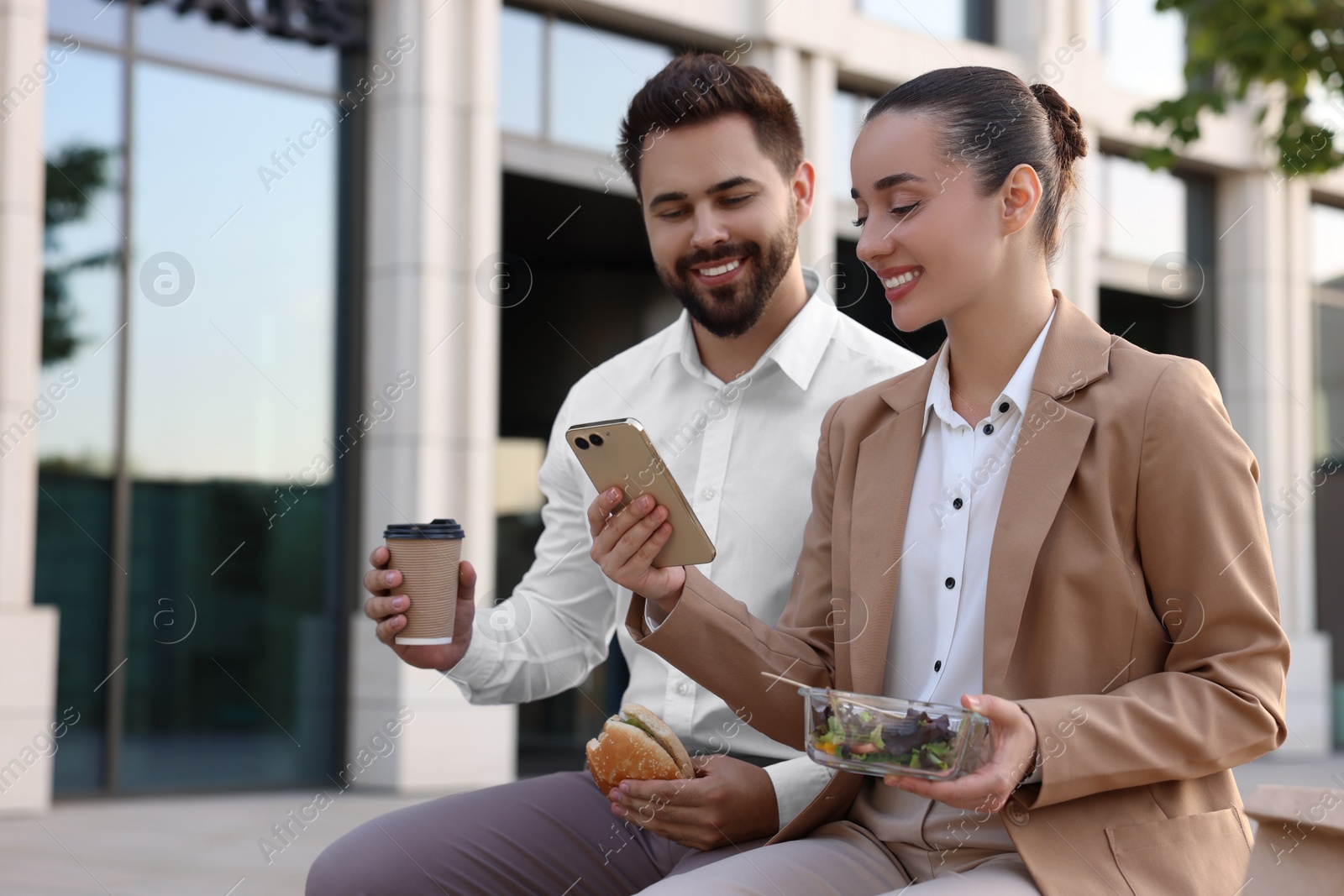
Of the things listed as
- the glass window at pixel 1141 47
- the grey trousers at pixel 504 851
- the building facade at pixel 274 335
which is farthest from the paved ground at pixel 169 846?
the glass window at pixel 1141 47

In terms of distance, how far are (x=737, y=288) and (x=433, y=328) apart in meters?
6.15

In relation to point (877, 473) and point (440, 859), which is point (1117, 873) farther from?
point (440, 859)

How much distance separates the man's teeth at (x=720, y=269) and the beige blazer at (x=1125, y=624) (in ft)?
2.97

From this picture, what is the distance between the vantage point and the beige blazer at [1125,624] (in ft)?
6.25

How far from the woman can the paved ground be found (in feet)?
12.3

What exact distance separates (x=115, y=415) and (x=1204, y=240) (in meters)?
10.5

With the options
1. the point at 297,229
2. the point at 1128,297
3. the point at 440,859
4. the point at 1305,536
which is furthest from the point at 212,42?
the point at 1305,536

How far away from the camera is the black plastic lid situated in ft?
7.79

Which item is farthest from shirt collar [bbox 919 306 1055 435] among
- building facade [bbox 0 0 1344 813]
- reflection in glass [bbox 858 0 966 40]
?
reflection in glass [bbox 858 0 966 40]

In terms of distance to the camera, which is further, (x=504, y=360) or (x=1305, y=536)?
(x=1305, y=536)

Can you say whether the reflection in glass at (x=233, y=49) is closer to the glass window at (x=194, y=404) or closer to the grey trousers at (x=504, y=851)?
the glass window at (x=194, y=404)

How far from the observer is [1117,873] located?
1.91 m

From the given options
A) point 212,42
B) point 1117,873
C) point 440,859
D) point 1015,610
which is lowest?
point 440,859

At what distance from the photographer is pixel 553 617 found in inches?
119
